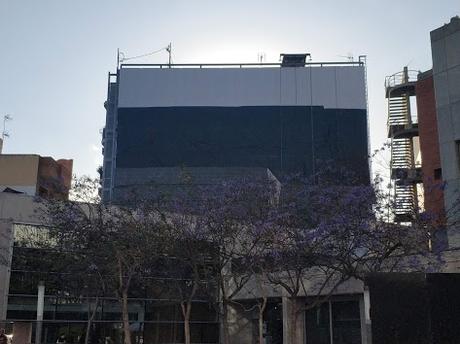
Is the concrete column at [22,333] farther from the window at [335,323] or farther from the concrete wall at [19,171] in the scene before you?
the concrete wall at [19,171]

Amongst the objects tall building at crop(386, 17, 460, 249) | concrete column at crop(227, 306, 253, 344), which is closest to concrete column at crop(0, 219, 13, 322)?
concrete column at crop(227, 306, 253, 344)

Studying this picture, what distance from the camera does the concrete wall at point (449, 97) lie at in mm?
21750

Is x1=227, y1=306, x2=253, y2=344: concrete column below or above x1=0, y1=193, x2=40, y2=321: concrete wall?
below

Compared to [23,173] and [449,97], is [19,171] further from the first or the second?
[449,97]

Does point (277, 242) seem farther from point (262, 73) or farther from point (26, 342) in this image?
point (262, 73)

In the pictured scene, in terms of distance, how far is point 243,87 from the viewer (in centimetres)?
5891

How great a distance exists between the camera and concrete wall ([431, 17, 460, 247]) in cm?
2175

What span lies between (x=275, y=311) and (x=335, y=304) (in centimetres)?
454

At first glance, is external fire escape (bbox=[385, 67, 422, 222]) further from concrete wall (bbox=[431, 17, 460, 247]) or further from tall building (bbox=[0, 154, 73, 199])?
tall building (bbox=[0, 154, 73, 199])

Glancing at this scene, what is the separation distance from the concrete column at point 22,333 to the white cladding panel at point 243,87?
33529 mm

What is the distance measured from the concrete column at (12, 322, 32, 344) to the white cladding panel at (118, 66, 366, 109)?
3353 centimetres

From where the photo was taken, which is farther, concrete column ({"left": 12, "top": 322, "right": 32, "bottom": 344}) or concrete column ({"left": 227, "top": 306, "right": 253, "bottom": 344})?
concrete column ({"left": 227, "top": 306, "right": 253, "bottom": 344})

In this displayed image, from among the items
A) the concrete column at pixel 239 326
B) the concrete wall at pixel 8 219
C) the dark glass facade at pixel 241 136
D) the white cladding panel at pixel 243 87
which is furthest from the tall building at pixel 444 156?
the white cladding panel at pixel 243 87

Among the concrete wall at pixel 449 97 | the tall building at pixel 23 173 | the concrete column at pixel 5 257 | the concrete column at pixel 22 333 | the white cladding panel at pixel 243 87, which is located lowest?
the concrete column at pixel 22 333
